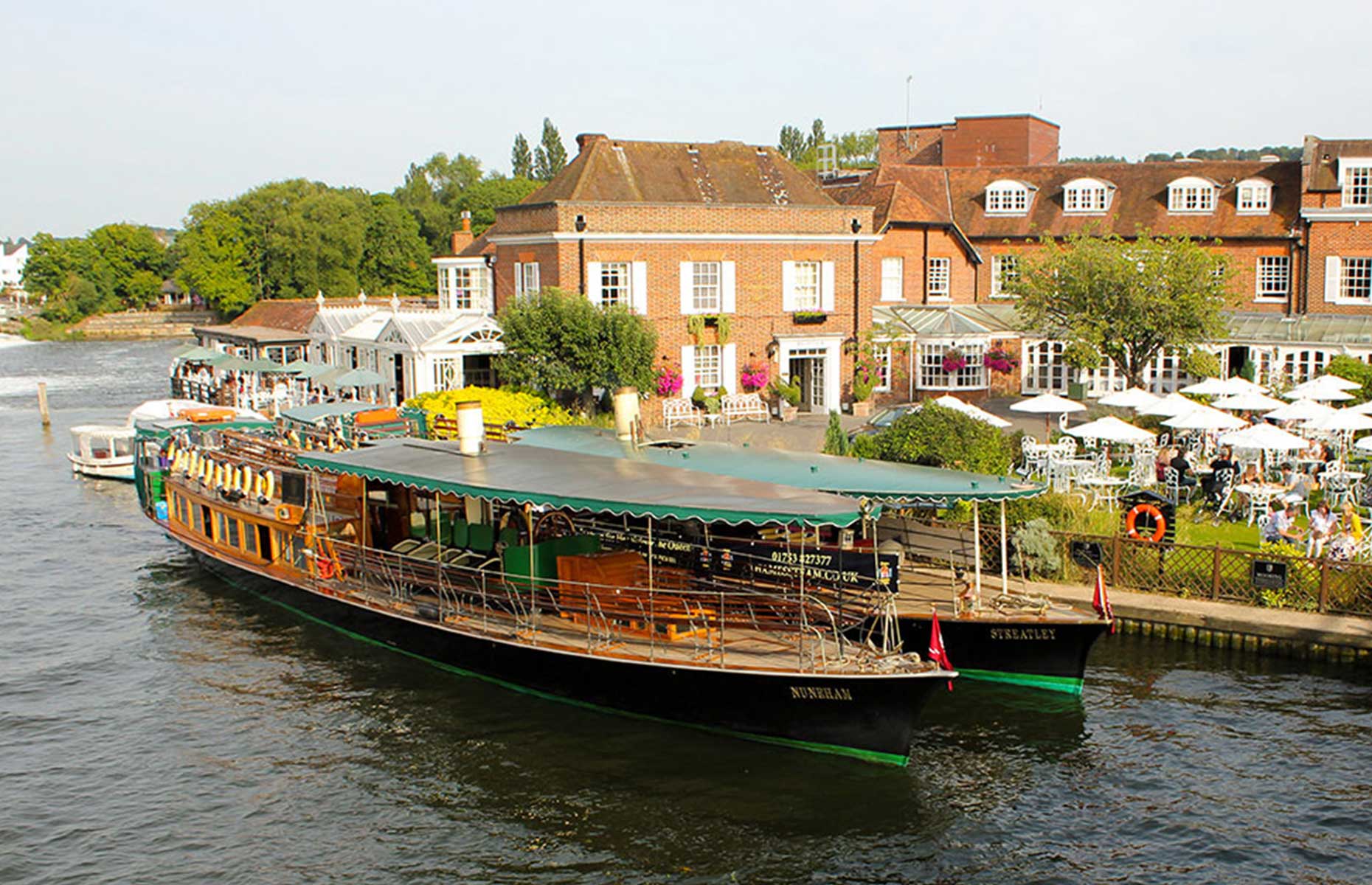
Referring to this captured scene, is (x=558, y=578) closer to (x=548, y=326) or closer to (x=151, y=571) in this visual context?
(x=151, y=571)

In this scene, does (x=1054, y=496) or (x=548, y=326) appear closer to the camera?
(x=1054, y=496)

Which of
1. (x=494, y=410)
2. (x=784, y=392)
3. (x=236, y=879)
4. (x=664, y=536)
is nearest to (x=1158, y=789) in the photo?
(x=664, y=536)

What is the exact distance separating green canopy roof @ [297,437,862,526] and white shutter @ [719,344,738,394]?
60.5ft

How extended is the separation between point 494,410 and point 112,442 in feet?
49.0

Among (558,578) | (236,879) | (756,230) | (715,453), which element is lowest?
(236,879)

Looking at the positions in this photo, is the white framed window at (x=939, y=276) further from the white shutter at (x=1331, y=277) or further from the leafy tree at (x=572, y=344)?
the leafy tree at (x=572, y=344)

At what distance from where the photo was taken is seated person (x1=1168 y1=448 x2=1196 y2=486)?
2570cm

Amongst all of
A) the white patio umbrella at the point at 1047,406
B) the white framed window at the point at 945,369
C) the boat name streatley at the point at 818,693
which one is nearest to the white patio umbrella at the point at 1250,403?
the white patio umbrella at the point at 1047,406

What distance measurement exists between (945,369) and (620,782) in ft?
93.0

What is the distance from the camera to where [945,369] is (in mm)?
41531

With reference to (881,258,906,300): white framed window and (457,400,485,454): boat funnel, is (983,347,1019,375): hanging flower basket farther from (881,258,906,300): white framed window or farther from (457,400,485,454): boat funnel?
(457,400,485,454): boat funnel

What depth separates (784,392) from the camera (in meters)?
39.0

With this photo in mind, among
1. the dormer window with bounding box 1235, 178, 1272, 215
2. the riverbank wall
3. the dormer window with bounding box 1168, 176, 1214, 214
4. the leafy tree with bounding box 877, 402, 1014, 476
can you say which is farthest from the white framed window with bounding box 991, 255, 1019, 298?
the riverbank wall

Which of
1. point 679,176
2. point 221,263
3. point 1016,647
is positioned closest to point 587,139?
point 679,176
